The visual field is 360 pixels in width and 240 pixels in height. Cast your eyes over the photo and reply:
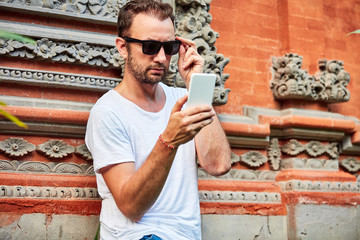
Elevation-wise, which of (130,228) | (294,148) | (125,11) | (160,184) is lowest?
(130,228)

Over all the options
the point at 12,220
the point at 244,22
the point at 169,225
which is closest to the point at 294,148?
the point at 244,22

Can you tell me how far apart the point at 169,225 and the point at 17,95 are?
1.37 meters

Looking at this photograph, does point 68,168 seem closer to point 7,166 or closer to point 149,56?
point 7,166

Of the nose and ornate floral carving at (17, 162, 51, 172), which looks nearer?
the nose

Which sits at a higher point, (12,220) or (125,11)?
Answer: (125,11)

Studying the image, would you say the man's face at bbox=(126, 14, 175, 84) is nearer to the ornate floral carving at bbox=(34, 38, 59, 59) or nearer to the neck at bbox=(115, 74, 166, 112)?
the neck at bbox=(115, 74, 166, 112)

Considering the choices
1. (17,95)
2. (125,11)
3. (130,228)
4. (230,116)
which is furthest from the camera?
(230,116)

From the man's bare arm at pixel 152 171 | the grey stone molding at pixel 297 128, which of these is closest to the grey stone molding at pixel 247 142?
the grey stone molding at pixel 297 128

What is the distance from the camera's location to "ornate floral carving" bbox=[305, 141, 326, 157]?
174 inches

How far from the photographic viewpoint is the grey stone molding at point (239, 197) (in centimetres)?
382

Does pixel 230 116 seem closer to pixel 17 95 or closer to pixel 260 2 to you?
pixel 260 2

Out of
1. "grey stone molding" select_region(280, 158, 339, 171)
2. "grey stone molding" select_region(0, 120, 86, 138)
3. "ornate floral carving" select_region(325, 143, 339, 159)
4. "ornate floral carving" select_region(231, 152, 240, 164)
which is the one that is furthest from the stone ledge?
"ornate floral carving" select_region(325, 143, 339, 159)

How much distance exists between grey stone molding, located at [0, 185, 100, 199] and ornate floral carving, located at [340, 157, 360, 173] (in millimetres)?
2432

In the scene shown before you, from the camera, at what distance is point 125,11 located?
9.50ft
